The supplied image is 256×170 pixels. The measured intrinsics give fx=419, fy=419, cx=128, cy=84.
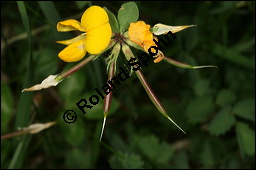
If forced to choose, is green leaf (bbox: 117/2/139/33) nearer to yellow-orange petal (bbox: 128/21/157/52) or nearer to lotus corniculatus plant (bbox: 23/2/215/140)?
lotus corniculatus plant (bbox: 23/2/215/140)

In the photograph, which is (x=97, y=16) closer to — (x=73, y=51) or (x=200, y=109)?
(x=73, y=51)

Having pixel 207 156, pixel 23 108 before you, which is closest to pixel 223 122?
pixel 207 156

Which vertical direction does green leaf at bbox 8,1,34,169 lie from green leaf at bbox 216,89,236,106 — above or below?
above

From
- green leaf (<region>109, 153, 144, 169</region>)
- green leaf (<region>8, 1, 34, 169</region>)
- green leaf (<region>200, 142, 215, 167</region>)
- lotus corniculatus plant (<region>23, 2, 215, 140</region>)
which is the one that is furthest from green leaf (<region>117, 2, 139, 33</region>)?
green leaf (<region>200, 142, 215, 167</region>)

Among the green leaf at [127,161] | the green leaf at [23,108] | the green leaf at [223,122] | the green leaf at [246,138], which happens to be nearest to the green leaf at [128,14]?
the green leaf at [23,108]

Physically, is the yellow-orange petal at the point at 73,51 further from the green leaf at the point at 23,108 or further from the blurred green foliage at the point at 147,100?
the blurred green foliage at the point at 147,100

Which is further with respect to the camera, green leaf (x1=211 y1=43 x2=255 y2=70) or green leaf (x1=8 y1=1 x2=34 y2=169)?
green leaf (x1=211 y1=43 x2=255 y2=70)

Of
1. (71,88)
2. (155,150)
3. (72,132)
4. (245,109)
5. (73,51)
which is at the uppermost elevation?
(73,51)
